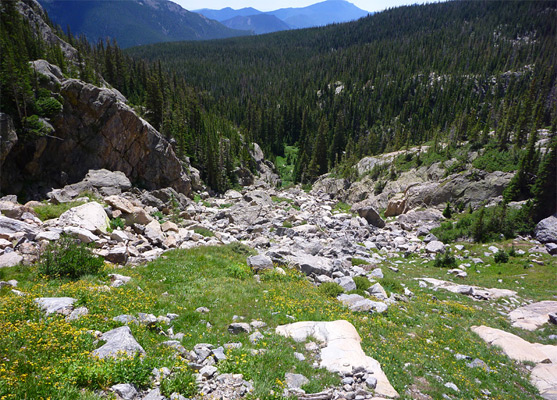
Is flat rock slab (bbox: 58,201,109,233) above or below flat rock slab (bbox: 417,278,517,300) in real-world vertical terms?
above

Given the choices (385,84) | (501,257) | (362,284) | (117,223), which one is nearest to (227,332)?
(362,284)

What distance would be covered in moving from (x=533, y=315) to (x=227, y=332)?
16405mm

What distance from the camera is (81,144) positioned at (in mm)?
30938

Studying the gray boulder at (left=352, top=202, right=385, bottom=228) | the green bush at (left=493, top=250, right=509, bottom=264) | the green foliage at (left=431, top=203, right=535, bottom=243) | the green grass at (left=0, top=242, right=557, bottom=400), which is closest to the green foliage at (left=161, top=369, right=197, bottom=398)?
the green grass at (left=0, top=242, right=557, bottom=400)

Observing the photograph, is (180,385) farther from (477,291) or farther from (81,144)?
(81,144)

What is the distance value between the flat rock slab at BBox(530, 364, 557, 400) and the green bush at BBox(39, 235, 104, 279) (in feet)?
54.0

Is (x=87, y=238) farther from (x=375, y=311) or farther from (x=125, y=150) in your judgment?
(x=125, y=150)

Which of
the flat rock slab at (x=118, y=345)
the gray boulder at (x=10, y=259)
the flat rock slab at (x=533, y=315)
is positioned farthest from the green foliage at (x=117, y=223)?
the flat rock slab at (x=533, y=315)

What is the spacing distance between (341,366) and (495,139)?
189 feet

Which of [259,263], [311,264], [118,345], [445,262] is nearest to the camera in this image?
[118,345]

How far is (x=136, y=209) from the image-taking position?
21641 millimetres

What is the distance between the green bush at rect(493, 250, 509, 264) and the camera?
75.0ft

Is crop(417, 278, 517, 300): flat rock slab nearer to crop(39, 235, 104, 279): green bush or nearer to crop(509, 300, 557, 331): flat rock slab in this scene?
crop(509, 300, 557, 331): flat rock slab

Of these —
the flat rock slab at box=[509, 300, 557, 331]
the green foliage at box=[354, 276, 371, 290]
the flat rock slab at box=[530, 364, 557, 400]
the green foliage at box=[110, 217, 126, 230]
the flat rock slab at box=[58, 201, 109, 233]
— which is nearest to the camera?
the flat rock slab at box=[530, 364, 557, 400]
